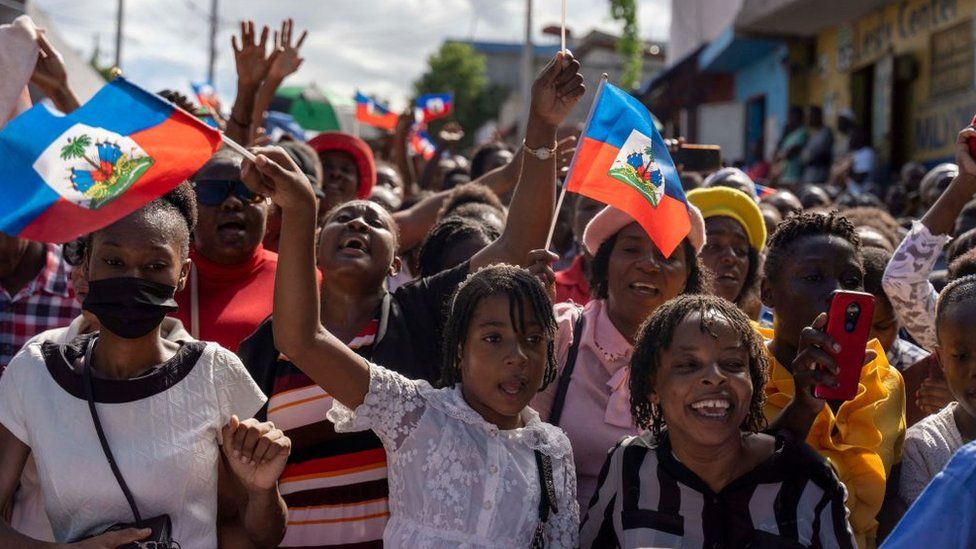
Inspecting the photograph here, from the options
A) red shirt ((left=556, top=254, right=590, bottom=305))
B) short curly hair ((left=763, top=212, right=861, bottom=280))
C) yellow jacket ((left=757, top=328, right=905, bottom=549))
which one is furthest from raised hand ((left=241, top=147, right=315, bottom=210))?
red shirt ((left=556, top=254, right=590, bottom=305))

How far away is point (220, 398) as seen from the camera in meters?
2.99

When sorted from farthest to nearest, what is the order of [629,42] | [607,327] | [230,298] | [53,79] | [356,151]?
[629,42]
[356,151]
[53,79]
[230,298]
[607,327]

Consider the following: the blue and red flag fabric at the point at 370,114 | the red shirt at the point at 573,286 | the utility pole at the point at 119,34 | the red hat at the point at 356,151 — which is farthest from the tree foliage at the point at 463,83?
the red shirt at the point at 573,286

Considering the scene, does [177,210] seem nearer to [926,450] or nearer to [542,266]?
[542,266]

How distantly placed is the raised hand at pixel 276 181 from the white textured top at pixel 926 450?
6.03 feet

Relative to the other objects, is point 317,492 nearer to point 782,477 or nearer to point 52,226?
point 52,226

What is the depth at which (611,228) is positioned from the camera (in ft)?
12.9

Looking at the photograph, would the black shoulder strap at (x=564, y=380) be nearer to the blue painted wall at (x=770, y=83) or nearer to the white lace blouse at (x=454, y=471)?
the white lace blouse at (x=454, y=471)

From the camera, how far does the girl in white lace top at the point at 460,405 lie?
2924 millimetres

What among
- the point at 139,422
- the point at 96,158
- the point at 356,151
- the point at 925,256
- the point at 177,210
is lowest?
the point at 139,422

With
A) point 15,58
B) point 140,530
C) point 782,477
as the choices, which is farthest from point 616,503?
point 15,58

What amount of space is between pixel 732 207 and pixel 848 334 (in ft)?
5.45

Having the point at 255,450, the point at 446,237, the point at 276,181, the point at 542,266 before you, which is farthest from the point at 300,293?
the point at 446,237

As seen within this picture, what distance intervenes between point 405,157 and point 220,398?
21.5ft
